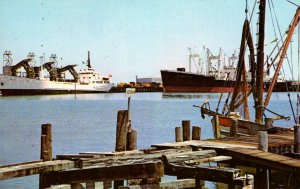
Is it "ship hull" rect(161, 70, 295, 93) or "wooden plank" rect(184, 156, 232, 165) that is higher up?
"ship hull" rect(161, 70, 295, 93)

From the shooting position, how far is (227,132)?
2645cm

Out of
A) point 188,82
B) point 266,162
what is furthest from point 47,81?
point 266,162

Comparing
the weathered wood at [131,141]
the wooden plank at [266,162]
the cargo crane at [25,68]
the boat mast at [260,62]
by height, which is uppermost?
the cargo crane at [25,68]

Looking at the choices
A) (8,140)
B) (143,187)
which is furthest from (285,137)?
(8,140)

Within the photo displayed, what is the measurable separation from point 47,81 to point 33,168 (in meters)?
149

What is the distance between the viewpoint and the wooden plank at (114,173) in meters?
9.00

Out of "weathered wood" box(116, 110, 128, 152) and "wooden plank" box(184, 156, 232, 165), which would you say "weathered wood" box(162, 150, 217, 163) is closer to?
"wooden plank" box(184, 156, 232, 165)

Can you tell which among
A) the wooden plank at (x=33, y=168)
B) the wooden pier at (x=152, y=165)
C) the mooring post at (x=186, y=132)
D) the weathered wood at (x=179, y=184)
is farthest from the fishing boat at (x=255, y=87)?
the wooden plank at (x=33, y=168)

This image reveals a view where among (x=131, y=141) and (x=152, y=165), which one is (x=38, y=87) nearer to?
(x=131, y=141)

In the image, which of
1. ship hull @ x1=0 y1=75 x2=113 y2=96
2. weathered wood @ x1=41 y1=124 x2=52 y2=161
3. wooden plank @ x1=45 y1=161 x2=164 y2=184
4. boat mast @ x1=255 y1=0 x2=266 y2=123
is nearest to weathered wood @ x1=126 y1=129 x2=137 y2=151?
weathered wood @ x1=41 y1=124 x2=52 y2=161

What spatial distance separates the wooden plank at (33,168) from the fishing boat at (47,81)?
12942 centimetres

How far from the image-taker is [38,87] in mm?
156750

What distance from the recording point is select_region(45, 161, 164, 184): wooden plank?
900 cm

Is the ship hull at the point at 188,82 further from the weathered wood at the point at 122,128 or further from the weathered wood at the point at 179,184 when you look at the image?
the weathered wood at the point at 179,184
